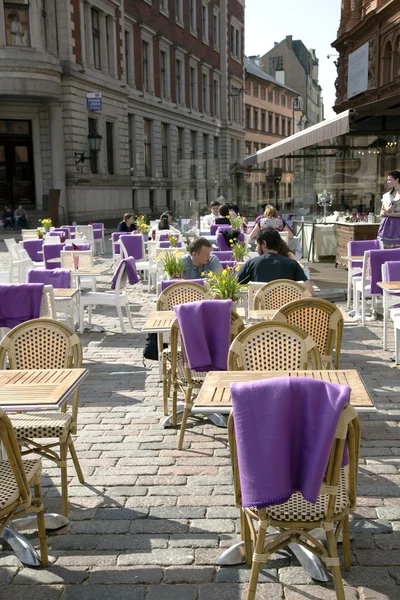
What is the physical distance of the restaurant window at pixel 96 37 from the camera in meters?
33.0

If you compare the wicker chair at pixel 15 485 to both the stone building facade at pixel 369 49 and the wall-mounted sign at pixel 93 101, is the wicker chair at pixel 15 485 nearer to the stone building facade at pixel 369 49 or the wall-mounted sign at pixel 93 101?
the stone building facade at pixel 369 49

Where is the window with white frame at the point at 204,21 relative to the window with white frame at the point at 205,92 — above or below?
above

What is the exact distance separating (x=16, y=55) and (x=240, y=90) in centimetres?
3451

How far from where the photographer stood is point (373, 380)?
6.71 metres

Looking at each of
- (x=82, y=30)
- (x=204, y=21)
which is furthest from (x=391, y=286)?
(x=204, y=21)

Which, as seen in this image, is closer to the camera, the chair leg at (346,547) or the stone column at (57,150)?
the chair leg at (346,547)

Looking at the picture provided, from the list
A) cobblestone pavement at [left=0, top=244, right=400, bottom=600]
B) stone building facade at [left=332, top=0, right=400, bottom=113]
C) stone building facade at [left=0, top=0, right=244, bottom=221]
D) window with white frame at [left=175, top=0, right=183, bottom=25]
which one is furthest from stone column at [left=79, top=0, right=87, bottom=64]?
cobblestone pavement at [left=0, top=244, right=400, bottom=600]

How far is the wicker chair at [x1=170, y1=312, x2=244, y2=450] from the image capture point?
504 centimetres

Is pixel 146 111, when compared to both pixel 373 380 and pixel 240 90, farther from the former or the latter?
pixel 373 380

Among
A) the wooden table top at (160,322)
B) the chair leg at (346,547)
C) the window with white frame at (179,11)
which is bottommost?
the chair leg at (346,547)

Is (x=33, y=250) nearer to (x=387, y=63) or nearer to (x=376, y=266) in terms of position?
(x=376, y=266)

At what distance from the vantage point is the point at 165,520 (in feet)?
12.9

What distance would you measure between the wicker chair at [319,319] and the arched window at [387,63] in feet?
90.0

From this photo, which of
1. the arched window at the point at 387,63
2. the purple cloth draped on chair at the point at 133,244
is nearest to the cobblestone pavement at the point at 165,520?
the purple cloth draped on chair at the point at 133,244
